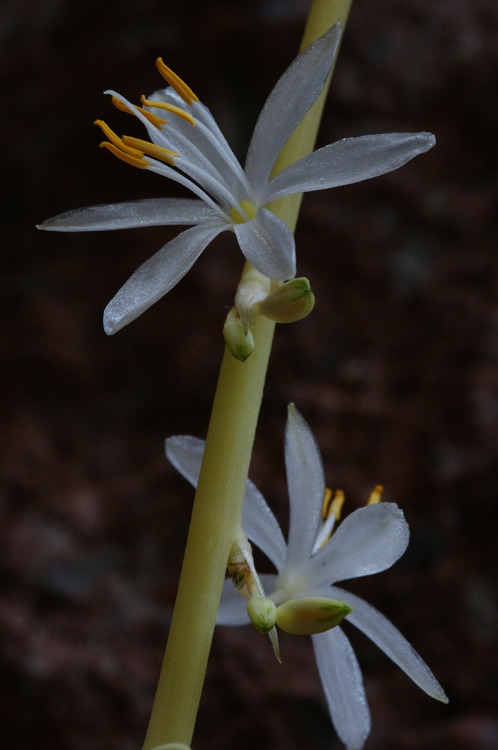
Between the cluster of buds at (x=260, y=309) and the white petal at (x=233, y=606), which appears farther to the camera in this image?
the white petal at (x=233, y=606)

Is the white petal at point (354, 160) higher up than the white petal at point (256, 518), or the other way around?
the white petal at point (354, 160)

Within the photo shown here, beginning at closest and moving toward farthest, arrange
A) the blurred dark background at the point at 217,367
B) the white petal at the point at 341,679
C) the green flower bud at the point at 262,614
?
1. the green flower bud at the point at 262,614
2. the white petal at the point at 341,679
3. the blurred dark background at the point at 217,367

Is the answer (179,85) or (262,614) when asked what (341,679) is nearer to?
(262,614)

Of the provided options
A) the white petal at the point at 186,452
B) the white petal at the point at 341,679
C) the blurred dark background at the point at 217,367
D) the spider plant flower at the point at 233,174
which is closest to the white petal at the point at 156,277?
the spider plant flower at the point at 233,174

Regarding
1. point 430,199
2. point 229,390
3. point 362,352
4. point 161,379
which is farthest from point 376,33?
point 229,390

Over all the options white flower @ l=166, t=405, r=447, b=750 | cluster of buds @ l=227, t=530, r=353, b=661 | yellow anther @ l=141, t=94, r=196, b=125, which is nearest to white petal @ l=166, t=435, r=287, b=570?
white flower @ l=166, t=405, r=447, b=750

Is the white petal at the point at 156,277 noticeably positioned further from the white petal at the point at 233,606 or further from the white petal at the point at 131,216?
the white petal at the point at 233,606

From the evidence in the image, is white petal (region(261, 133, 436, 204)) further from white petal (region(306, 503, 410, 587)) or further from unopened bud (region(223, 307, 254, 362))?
white petal (region(306, 503, 410, 587))
